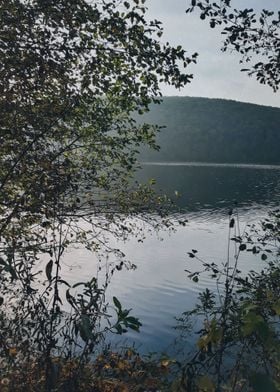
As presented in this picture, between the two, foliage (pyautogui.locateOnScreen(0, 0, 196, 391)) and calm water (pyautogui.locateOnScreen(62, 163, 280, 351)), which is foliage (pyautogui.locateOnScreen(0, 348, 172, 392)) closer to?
foliage (pyautogui.locateOnScreen(0, 0, 196, 391))

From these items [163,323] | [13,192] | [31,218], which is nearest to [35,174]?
[13,192]

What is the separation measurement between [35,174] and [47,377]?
132 inches

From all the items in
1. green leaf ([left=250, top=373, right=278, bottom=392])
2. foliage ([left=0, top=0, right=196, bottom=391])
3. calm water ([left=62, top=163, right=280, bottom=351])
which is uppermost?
foliage ([left=0, top=0, right=196, bottom=391])

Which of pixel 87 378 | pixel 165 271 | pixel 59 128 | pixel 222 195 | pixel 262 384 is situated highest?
pixel 222 195

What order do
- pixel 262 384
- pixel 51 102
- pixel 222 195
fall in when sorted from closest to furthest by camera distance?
pixel 262 384 < pixel 51 102 < pixel 222 195

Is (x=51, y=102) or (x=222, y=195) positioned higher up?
(x=222, y=195)

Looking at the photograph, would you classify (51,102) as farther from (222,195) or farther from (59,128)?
(222,195)

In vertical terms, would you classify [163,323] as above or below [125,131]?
below

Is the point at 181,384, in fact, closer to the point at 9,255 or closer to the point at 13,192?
the point at 9,255

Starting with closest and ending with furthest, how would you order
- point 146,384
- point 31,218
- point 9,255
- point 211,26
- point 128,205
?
point 9,255
point 211,26
point 146,384
point 31,218
point 128,205

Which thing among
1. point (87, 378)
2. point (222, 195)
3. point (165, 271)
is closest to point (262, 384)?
point (87, 378)

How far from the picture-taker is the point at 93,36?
7.64m

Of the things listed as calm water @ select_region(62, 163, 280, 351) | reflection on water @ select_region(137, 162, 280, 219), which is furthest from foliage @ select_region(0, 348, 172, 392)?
reflection on water @ select_region(137, 162, 280, 219)

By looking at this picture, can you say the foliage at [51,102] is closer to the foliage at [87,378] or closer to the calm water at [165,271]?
the foliage at [87,378]
